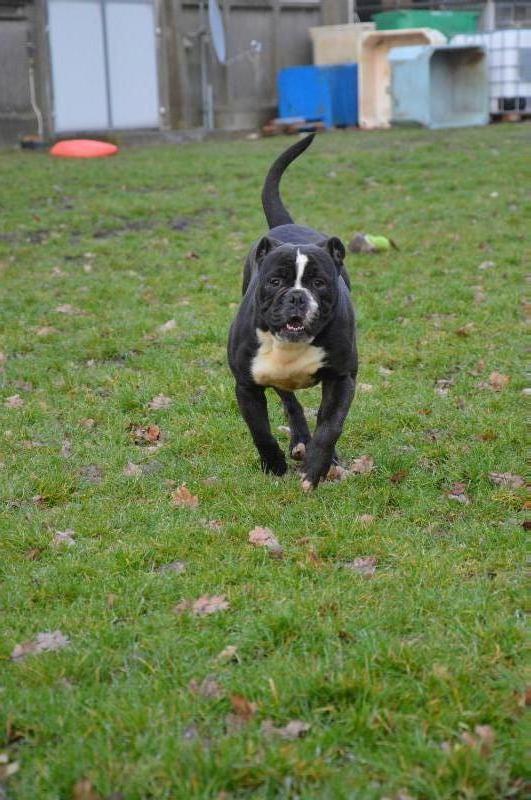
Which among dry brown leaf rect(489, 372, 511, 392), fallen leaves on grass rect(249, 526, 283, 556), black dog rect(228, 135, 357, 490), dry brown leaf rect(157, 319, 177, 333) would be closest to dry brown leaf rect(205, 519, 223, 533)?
fallen leaves on grass rect(249, 526, 283, 556)

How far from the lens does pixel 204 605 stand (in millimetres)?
3986

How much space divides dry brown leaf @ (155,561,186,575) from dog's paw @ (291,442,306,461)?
1.47m

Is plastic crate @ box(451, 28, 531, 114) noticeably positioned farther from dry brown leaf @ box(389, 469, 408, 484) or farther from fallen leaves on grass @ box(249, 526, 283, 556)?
fallen leaves on grass @ box(249, 526, 283, 556)

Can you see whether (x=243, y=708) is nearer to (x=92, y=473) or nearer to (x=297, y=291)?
(x=297, y=291)

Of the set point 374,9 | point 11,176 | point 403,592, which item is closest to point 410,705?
point 403,592

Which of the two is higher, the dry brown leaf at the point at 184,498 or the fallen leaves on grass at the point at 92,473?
the dry brown leaf at the point at 184,498

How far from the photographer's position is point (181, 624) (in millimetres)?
3850

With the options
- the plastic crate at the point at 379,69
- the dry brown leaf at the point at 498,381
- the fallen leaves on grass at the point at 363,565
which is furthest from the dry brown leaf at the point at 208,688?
the plastic crate at the point at 379,69

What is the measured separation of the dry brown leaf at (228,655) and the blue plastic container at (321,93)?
19.5 meters

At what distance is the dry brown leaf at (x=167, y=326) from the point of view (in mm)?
8211

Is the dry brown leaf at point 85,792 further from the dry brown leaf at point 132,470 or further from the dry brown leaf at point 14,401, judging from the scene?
the dry brown leaf at point 14,401

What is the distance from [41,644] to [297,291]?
1954 millimetres

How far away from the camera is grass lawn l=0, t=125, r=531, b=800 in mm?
3031

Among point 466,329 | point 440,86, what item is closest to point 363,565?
point 466,329
